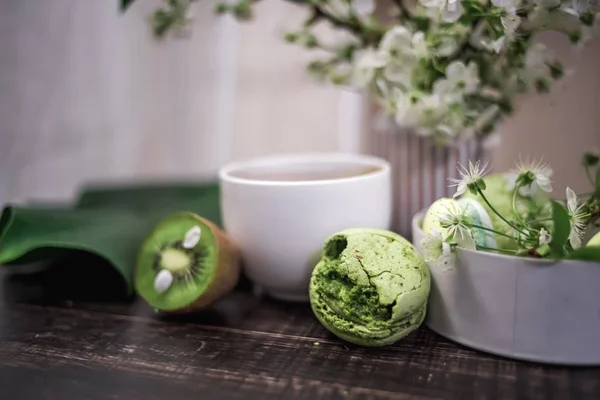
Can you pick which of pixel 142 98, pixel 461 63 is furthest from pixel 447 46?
pixel 142 98

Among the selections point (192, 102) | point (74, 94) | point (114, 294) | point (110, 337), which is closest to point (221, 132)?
point (192, 102)

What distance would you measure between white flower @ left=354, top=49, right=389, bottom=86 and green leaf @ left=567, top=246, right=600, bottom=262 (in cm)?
26

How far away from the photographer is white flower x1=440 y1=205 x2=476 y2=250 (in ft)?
1.46

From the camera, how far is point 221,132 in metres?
1.13

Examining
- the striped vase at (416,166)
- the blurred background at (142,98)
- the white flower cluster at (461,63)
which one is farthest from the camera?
the blurred background at (142,98)

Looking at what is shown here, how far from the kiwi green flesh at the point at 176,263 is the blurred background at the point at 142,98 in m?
0.42

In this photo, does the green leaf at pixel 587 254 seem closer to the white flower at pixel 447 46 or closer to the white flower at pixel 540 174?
the white flower at pixel 540 174

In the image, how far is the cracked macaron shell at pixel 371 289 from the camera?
45cm

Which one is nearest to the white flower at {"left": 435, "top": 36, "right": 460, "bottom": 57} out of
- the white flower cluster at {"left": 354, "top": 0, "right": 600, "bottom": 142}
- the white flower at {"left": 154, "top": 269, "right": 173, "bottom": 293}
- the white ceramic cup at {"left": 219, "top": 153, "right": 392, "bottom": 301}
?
the white flower cluster at {"left": 354, "top": 0, "right": 600, "bottom": 142}

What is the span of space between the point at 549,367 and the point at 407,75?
300mm

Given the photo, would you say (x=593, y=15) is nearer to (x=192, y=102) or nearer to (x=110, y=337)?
(x=110, y=337)

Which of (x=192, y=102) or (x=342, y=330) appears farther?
(x=192, y=102)

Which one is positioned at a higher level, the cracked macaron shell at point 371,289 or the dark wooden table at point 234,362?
the cracked macaron shell at point 371,289

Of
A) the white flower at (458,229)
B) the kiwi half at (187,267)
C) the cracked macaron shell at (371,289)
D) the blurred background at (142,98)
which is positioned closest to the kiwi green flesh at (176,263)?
the kiwi half at (187,267)
